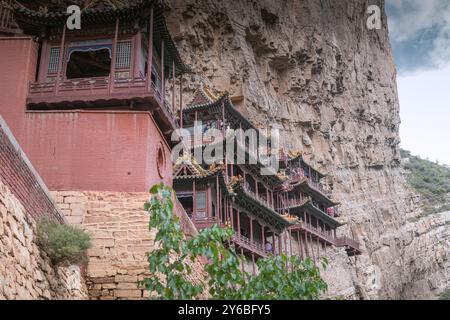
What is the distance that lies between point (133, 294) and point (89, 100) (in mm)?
5658

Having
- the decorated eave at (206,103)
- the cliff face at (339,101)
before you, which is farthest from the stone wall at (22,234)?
the cliff face at (339,101)

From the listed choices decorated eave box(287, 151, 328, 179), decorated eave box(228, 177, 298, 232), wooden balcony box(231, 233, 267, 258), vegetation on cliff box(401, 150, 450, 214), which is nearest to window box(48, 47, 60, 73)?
decorated eave box(228, 177, 298, 232)

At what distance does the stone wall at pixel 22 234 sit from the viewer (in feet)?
26.4

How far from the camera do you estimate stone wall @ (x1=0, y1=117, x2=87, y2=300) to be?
805 cm

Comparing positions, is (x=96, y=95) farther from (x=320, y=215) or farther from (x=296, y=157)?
(x=320, y=215)

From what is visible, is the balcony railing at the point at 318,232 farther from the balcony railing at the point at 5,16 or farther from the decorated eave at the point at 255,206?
the balcony railing at the point at 5,16

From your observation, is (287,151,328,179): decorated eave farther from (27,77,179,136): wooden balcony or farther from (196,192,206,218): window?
(27,77,179,136): wooden balcony

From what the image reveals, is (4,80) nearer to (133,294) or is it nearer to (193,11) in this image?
(133,294)

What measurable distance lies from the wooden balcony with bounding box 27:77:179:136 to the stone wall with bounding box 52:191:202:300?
290cm

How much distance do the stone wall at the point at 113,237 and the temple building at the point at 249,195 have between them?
302 cm

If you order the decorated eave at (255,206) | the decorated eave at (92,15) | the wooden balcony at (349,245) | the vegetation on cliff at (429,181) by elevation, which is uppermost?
the vegetation on cliff at (429,181)

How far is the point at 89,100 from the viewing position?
48.7 ft

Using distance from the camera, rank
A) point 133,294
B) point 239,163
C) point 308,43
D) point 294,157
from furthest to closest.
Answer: point 308,43 → point 294,157 → point 239,163 → point 133,294

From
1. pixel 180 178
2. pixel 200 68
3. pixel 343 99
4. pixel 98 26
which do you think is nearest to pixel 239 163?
pixel 180 178
